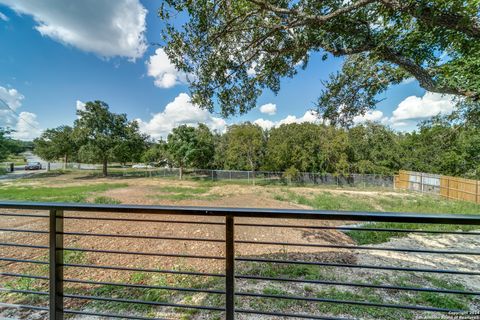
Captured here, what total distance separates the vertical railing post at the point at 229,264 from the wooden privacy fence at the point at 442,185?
1178 centimetres

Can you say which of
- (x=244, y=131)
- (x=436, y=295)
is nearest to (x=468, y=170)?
(x=244, y=131)

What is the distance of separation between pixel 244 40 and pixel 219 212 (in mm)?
2450

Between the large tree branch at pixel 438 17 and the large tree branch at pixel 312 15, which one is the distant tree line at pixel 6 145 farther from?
the large tree branch at pixel 438 17

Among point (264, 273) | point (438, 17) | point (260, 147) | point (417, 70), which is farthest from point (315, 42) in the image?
point (260, 147)

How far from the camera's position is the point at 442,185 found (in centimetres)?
1015

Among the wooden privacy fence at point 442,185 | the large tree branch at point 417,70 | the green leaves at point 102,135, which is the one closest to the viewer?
the large tree branch at point 417,70

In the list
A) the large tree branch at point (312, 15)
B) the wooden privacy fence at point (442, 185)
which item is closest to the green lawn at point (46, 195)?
the large tree branch at point (312, 15)

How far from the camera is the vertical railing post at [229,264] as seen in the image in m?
0.94

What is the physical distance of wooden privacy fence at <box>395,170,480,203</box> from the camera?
27.3 ft

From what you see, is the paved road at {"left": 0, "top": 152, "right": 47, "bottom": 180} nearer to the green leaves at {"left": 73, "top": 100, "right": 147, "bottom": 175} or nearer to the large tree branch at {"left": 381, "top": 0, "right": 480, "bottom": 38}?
the green leaves at {"left": 73, "top": 100, "right": 147, "bottom": 175}

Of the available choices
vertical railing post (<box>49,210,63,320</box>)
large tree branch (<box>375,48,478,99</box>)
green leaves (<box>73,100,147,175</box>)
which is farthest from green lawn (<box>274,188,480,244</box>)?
green leaves (<box>73,100,147,175</box>)

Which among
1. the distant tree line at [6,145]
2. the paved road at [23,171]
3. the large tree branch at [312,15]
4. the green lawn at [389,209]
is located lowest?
the green lawn at [389,209]

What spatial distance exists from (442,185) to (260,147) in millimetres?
10759

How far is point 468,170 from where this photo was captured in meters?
11.3
